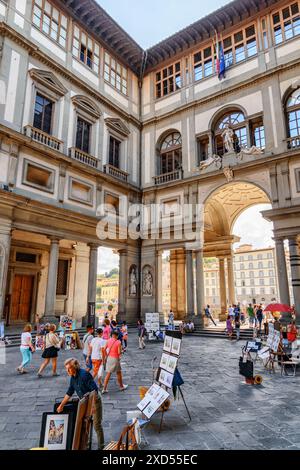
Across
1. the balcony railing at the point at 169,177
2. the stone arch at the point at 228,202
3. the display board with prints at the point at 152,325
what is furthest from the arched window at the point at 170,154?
the display board with prints at the point at 152,325

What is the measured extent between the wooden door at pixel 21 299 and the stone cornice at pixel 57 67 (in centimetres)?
1219

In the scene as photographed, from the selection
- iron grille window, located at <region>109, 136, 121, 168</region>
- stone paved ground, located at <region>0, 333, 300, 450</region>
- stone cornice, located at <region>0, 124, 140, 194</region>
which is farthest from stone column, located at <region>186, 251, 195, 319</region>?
stone paved ground, located at <region>0, 333, 300, 450</region>

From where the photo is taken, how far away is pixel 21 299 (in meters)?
17.8

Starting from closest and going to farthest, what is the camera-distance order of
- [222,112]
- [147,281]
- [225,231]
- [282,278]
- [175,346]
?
[175,346] < [282,278] < [222,112] < [147,281] < [225,231]

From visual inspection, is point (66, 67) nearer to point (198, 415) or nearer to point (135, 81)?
point (135, 81)

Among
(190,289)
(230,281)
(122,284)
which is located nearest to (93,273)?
(122,284)

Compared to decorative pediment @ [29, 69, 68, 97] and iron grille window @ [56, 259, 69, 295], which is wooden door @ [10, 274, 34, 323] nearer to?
iron grille window @ [56, 259, 69, 295]

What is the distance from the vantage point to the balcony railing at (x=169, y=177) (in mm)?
20391

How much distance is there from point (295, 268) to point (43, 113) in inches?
611

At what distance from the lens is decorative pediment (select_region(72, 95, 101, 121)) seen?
711 inches

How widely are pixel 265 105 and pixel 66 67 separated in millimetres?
11986

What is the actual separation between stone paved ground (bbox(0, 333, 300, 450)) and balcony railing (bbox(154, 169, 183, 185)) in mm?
13683

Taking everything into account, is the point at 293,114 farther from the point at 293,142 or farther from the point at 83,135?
the point at 83,135

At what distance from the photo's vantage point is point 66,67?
17.7 m
